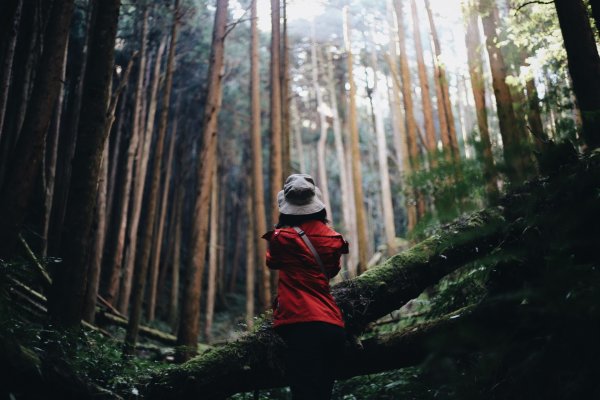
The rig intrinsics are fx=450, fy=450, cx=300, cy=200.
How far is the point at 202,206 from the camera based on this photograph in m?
8.52

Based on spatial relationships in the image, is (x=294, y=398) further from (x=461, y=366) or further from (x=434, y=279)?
(x=434, y=279)

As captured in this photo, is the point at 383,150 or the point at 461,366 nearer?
the point at 461,366

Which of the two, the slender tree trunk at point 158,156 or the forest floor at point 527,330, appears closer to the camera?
the forest floor at point 527,330

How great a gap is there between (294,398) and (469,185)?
64.4 inches

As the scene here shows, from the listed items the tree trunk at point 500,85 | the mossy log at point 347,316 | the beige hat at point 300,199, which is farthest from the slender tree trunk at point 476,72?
the beige hat at point 300,199

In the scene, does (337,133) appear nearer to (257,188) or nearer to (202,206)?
(257,188)

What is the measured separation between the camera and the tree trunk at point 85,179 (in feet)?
15.0

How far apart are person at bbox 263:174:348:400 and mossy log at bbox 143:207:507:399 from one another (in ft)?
1.83

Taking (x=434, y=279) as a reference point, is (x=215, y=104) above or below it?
above

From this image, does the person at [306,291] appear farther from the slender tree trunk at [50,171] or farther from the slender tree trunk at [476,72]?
Answer: the slender tree trunk at [50,171]

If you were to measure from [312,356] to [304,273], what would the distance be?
1.73ft

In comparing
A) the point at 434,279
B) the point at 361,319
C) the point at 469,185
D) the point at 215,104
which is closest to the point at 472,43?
the point at 215,104

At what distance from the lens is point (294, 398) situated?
2.72m

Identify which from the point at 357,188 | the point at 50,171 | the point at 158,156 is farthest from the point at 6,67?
the point at 357,188
